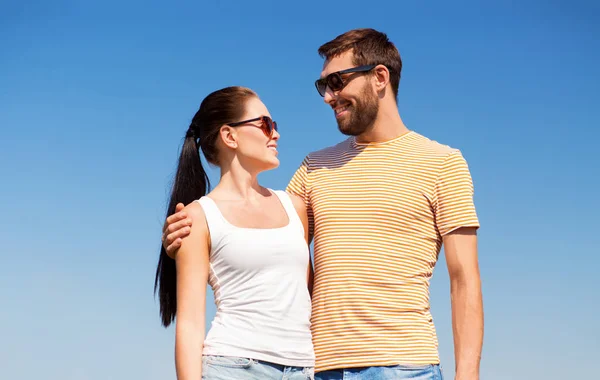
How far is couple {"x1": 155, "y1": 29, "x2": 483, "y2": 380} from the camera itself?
5.37 metres

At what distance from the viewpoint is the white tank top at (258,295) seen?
5242 millimetres

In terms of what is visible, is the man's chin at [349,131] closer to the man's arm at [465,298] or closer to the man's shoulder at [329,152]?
the man's shoulder at [329,152]

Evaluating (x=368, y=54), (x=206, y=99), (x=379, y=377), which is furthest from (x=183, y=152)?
(x=379, y=377)

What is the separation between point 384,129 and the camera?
6535 mm

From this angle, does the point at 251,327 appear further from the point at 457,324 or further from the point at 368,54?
the point at 368,54

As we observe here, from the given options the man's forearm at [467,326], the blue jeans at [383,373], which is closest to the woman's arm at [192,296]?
the blue jeans at [383,373]

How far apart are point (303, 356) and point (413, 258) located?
1291mm

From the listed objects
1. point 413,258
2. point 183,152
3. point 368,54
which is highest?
point 368,54

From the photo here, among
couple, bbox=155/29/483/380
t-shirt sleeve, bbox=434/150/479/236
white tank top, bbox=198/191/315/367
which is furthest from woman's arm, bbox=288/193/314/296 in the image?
t-shirt sleeve, bbox=434/150/479/236

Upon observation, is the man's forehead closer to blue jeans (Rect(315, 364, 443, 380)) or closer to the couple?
the couple

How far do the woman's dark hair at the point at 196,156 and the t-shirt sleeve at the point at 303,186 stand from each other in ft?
2.71

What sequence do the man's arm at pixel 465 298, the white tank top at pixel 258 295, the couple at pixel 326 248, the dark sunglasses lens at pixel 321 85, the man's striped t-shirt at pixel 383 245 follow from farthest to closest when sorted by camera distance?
the dark sunglasses lens at pixel 321 85
the man's arm at pixel 465 298
the man's striped t-shirt at pixel 383 245
the couple at pixel 326 248
the white tank top at pixel 258 295

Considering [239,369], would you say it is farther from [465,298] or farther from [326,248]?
[465,298]

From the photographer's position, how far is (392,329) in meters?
5.66
